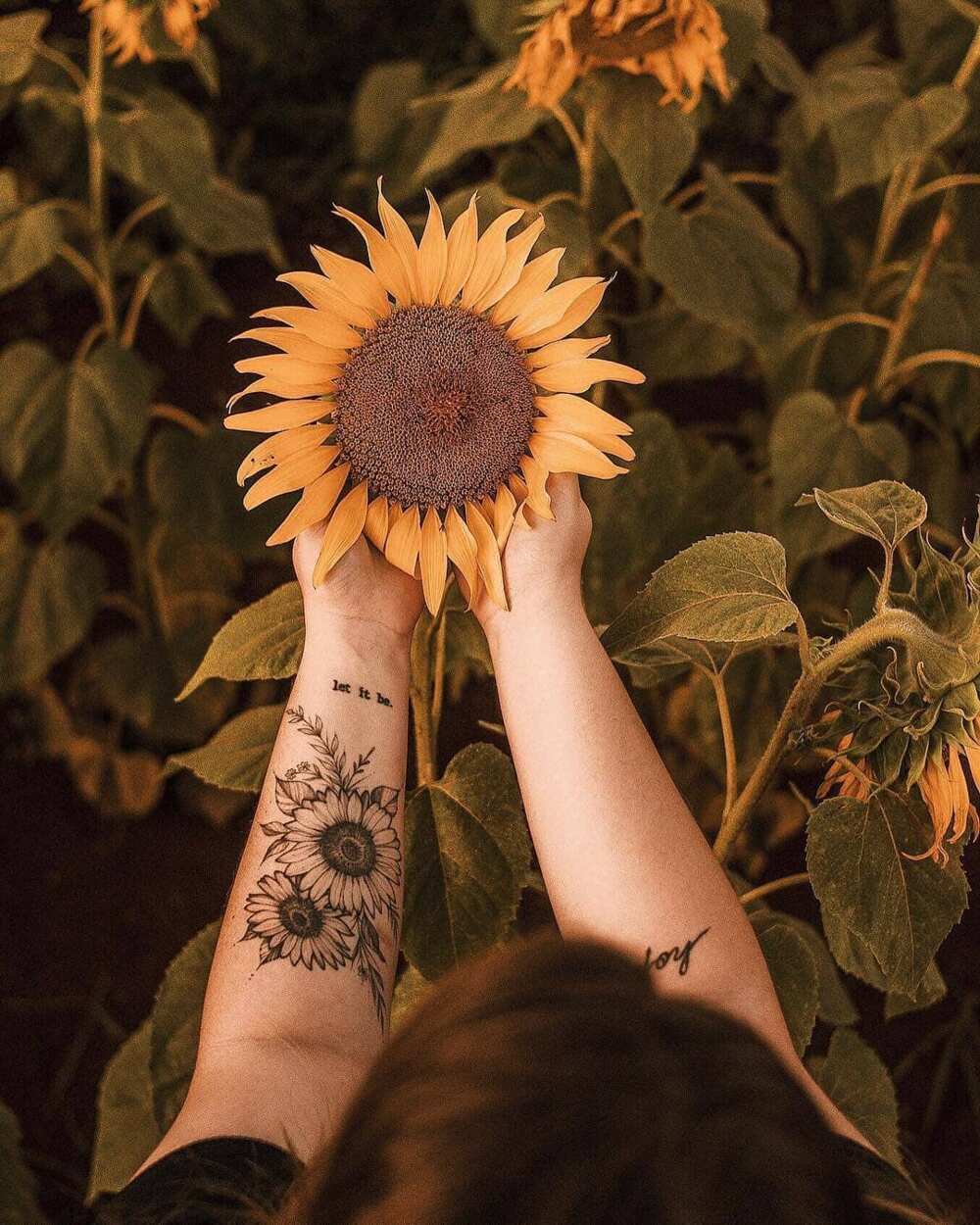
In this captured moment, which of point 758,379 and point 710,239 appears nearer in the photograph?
point 710,239

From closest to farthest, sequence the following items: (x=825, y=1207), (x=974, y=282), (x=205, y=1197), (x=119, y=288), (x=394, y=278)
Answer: (x=825, y=1207), (x=205, y=1197), (x=394, y=278), (x=974, y=282), (x=119, y=288)

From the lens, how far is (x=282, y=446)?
2.00 ft

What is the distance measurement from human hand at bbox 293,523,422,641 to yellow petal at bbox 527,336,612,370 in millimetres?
131

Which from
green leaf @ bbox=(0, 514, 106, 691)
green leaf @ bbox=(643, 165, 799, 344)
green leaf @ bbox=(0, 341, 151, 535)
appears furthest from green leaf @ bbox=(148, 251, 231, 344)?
green leaf @ bbox=(643, 165, 799, 344)

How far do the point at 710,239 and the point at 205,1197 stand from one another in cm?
81

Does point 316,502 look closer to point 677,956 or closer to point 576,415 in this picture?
point 576,415

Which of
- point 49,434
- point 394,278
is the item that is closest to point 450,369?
point 394,278

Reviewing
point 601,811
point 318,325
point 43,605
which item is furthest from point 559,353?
point 43,605

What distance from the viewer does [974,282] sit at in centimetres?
110

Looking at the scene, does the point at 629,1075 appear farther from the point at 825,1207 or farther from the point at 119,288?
the point at 119,288

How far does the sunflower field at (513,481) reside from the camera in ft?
2.04

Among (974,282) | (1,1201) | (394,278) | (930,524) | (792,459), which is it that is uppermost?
(394,278)

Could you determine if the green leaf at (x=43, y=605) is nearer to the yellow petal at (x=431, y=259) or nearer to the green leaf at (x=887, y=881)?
the yellow petal at (x=431, y=259)

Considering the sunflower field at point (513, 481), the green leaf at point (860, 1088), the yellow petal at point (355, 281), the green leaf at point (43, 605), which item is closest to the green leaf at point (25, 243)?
the sunflower field at point (513, 481)
